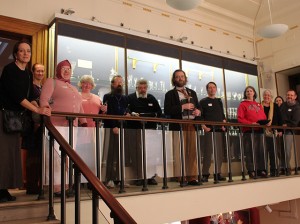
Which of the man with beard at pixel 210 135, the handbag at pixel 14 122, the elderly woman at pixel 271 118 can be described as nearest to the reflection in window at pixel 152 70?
the man with beard at pixel 210 135

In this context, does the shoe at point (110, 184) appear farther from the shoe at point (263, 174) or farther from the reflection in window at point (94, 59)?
the shoe at point (263, 174)

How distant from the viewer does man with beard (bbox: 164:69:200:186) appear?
4.05 m

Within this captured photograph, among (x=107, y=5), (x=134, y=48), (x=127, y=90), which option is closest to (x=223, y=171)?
(x=127, y=90)

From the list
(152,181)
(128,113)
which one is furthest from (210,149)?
(128,113)

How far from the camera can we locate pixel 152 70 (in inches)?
243

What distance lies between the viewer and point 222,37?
770 centimetres

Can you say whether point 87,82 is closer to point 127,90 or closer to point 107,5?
point 127,90

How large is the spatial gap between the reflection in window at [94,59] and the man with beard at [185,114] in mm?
1606

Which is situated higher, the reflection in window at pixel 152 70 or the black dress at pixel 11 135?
the reflection in window at pixel 152 70

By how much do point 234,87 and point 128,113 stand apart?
4.13 metres

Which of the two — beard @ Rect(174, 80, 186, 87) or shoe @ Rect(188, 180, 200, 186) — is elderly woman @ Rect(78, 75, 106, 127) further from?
shoe @ Rect(188, 180, 200, 186)

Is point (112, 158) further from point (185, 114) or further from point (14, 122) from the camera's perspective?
point (185, 114)

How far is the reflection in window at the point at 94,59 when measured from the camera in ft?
16.6

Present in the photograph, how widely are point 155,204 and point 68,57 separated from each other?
2.70 m
